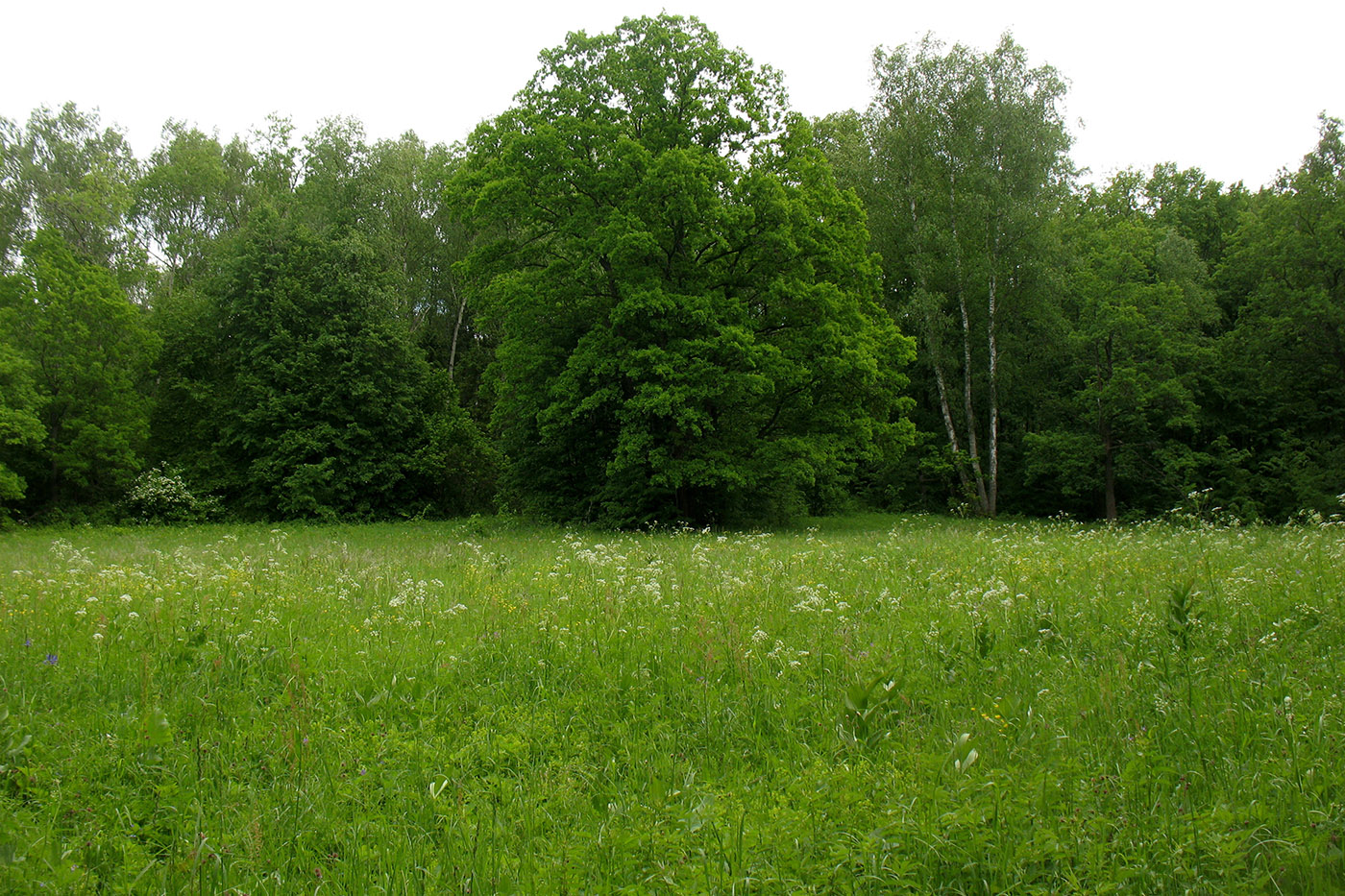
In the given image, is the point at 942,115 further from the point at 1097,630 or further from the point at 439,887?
the point at 439,887

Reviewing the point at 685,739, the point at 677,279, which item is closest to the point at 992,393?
the point at 677,279

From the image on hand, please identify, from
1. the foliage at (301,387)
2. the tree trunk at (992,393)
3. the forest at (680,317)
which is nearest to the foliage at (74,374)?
the forest at (680,317)

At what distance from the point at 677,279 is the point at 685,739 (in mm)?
19451

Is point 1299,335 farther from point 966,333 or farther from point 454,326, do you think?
point 454,326

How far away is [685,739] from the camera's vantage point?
407 centimetres

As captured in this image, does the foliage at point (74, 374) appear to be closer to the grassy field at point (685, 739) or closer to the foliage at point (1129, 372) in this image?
the grassy field at point (685, 739)

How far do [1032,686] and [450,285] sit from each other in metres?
41.0

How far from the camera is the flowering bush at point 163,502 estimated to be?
28469 millimetres

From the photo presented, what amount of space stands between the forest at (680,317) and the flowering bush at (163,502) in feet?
0.40

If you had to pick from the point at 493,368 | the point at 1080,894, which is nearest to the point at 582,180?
the point at 493,368

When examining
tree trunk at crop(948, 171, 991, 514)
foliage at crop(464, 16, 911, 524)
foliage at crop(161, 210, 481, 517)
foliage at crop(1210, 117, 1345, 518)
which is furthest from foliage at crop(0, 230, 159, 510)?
foliage at crop(1210, 117, 1345, 518)

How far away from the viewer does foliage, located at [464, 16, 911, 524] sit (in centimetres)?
2059

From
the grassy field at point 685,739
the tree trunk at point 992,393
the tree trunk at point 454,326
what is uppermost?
Result: the tree trunk at point 454,326

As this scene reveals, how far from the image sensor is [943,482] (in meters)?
34.8
